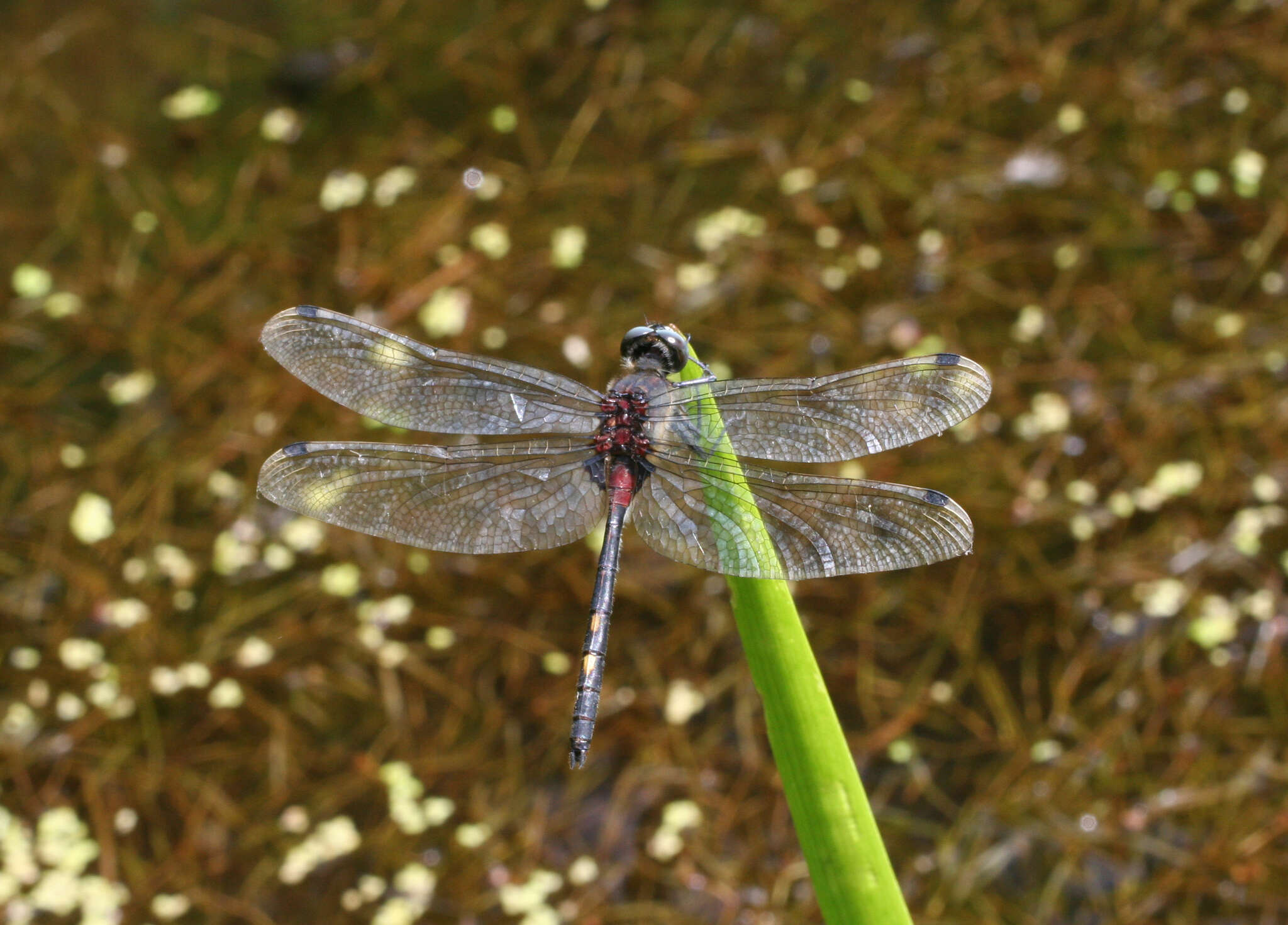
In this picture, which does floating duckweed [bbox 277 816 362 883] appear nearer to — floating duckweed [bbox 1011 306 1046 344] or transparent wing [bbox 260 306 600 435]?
transparent wing [bbox 260 306 600 435]

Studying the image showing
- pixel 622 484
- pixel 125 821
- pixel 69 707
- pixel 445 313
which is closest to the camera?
pixel 622 484

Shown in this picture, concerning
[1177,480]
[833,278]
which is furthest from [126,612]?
[1177,480]

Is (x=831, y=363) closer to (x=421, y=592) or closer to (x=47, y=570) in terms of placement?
(x=421, y=592)

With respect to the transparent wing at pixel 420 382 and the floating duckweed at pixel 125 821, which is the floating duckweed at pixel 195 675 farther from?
the transparent wing at pixel 420 382

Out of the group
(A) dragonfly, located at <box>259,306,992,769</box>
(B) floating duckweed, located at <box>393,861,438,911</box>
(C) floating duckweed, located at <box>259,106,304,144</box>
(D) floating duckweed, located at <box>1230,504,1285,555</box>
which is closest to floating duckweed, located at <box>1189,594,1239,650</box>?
(D) floating duckweed, located at <box>1230,504,1285,555</box>

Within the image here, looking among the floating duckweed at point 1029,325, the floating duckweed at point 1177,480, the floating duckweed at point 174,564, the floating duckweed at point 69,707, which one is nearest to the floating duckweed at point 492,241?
the floating duckweed at point 174,564

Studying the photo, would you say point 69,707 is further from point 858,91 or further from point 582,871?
point 858,91
